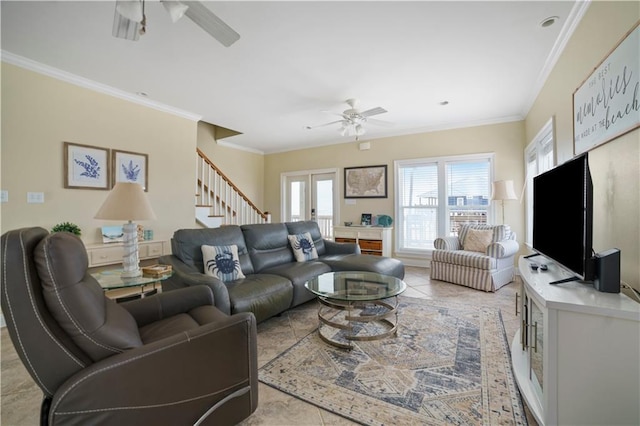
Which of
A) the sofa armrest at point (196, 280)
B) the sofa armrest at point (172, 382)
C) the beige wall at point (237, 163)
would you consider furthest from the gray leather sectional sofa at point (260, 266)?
the beige wall at point (237, 163)

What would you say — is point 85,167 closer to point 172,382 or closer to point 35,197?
point 35,197

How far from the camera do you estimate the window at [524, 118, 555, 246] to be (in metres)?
3.13

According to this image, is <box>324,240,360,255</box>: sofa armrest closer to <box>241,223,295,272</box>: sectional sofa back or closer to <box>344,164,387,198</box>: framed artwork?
<box>241,223,295,272</box>: sectional sofa back

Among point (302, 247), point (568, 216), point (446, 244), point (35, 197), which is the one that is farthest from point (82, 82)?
point (446, 244)

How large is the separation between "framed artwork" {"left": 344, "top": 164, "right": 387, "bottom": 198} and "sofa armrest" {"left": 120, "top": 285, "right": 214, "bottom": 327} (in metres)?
4.34

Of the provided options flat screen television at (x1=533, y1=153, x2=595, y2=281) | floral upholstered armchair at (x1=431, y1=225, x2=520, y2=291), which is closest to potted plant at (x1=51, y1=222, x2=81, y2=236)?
flat screen television at (x1=533, y1=153, x2=595, y2=281)

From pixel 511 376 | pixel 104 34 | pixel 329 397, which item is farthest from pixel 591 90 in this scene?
pixel 104 34

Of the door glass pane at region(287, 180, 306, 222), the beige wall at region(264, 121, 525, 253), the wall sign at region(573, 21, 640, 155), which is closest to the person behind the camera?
the wall sign at region(573, 21, 640, 155)

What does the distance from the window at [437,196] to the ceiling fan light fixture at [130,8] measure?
4741 millimetres

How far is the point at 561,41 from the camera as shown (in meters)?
2.50

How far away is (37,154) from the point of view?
299 cm

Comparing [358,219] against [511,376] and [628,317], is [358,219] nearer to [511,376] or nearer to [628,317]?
[511,376]

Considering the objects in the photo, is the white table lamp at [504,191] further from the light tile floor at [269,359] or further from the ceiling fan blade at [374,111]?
the ceiling fan blade at [374,111]

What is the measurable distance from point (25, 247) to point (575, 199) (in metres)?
2.52
